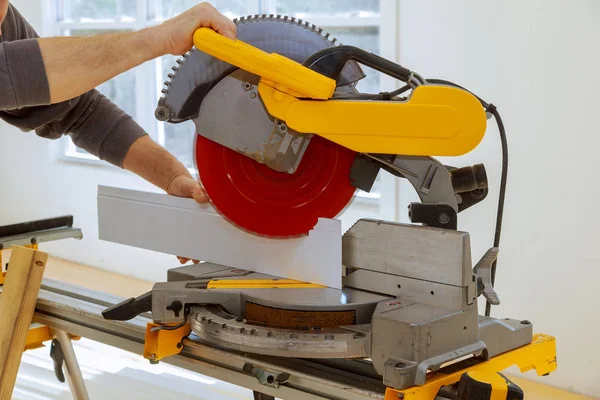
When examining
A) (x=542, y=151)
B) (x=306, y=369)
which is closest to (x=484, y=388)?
(x=306, y=369)

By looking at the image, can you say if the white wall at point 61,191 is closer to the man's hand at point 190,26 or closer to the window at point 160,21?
the window at point 160,21

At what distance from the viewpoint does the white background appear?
9.58ft

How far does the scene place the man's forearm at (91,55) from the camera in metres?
1.50

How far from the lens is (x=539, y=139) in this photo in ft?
9.96

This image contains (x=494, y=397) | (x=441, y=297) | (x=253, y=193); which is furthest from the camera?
(x=253, y=193)

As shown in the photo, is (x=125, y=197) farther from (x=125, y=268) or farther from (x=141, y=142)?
(x=125, y=268)

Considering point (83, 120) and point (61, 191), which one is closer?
point (83, 120)

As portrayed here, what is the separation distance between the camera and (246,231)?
5.16 ft

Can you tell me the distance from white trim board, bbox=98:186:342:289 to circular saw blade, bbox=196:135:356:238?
0.11 ft

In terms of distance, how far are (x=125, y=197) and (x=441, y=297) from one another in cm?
76

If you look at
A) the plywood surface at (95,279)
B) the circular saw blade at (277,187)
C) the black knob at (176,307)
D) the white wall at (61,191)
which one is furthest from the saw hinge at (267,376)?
the white wall at (61,191)

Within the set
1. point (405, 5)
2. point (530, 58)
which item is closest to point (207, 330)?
point (530, 58)

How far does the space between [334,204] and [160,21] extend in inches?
134

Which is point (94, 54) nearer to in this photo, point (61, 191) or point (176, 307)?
point (176, 307)
